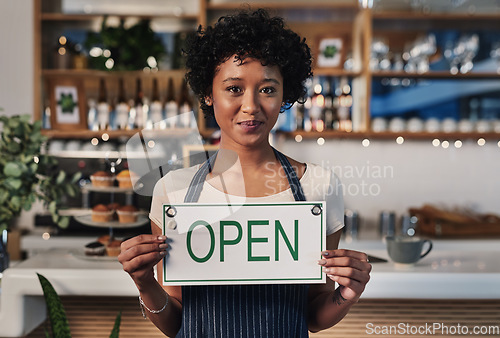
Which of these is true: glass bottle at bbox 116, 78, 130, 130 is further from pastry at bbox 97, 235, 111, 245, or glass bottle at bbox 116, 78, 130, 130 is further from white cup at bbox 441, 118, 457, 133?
white cup at bbox 441, 118, 457, 133

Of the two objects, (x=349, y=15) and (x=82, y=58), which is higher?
(x=349, y=15)

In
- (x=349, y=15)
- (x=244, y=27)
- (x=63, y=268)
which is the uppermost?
(x=349, y=15)

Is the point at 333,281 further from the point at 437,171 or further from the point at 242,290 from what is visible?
the point at 437,171

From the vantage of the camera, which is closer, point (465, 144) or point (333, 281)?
point (333, 281)

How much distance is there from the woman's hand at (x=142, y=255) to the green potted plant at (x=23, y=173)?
698mm

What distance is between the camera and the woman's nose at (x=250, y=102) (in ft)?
2.22

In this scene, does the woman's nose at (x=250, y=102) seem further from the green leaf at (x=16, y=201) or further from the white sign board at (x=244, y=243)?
the green leaf at (x=16, y=201)

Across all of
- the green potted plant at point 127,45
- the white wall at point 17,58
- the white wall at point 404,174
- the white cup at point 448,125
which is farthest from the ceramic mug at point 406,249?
the white wall at point 17,58

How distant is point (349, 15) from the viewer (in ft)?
8.99

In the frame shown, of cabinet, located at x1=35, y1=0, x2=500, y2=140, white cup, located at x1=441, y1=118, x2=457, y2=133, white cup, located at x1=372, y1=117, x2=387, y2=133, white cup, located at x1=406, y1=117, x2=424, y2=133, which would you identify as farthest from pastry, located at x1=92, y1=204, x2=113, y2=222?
white cup, located at x1=441, y1=118, x2=457, y2=133

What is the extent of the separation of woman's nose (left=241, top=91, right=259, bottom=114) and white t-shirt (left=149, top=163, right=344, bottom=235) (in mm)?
126

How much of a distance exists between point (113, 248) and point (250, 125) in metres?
0.73

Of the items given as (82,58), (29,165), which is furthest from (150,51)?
(29,165)

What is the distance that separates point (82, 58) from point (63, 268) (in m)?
1.68
